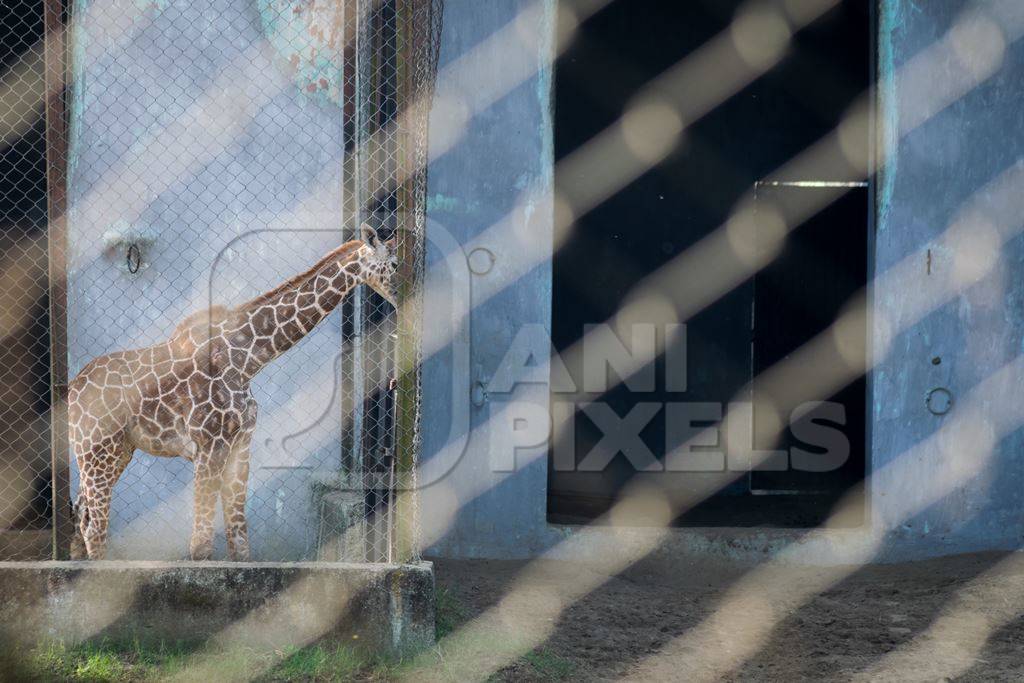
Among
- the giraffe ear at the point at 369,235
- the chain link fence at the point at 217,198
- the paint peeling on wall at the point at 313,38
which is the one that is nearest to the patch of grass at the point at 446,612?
the chain link fence at the point at 217,198

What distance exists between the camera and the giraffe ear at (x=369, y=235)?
16.8 feet

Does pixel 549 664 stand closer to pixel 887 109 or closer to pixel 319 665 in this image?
pixel 319 665

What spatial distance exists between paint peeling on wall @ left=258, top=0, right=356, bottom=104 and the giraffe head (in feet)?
3.90

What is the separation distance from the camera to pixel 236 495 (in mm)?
5137

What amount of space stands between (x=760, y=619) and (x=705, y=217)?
4410mm

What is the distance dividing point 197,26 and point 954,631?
4774mm

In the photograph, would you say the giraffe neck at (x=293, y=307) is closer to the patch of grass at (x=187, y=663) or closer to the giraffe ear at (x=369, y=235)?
the giraffe ear at (x=369, y=235)

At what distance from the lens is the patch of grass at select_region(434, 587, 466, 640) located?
5000 mm

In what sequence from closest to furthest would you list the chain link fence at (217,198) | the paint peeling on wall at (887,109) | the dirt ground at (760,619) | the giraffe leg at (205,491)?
the dirt ground at (760,619), the giraffe leg at (205,491), the chain link fence at (217,198), the paint peeling on wall at (887,109)

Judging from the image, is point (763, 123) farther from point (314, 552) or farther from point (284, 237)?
point (314, 552)

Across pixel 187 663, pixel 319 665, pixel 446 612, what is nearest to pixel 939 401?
pixel 446 612

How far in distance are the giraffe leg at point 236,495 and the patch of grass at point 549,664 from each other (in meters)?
1.36

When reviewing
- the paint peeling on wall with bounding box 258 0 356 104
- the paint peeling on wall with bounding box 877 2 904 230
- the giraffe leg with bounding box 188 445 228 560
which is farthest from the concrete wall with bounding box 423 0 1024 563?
the giraffe leg with bounding box 188 445 228 560

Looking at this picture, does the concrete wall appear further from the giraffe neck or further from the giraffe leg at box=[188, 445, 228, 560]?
the giraffe leg at box=[188, 445, 228, 560]
